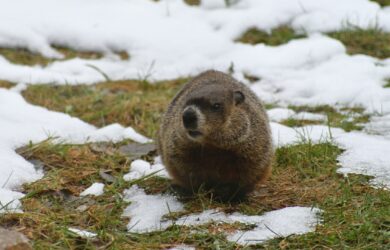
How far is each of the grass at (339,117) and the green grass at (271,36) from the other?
204cm

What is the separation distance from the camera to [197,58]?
27.8ft

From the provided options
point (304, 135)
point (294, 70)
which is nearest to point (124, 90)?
point (294, 70)

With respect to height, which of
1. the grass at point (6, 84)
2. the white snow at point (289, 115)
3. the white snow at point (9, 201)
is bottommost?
the white snow at point (289, 115)

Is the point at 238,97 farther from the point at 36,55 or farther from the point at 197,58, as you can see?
the point at 36,55

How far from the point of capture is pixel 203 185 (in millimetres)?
4449

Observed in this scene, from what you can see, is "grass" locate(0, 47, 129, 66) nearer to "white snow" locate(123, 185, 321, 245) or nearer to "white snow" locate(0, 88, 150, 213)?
"white snow" locate(0, 88, 150, 213)

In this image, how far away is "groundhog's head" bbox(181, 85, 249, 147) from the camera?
4.04 m

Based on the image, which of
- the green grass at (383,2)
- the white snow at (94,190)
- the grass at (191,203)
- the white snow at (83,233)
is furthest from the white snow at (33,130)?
the green grass at (383,2)

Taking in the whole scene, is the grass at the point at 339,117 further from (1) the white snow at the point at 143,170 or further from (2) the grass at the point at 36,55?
(2) the grass at the point at 36,55

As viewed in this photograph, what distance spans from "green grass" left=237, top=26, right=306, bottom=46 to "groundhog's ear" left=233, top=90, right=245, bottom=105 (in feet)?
14.6

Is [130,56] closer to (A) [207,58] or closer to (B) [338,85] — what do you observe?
(A) [207,58]

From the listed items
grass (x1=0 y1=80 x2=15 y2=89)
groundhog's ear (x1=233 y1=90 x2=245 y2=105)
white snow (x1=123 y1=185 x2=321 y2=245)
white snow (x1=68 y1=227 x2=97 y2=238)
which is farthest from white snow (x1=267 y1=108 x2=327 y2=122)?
white snow (x1=68 y1=227 x2=97 y2=238)

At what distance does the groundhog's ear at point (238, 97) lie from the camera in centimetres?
443

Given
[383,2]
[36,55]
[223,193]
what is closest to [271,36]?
[383,2]
